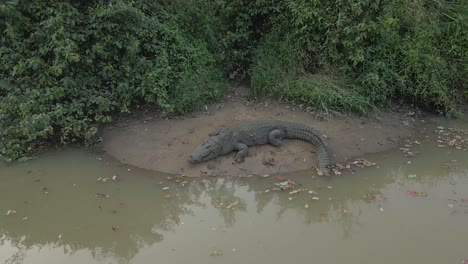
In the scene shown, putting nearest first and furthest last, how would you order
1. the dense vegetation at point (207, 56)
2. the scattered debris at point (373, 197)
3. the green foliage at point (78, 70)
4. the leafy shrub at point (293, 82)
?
the scattered debris at point (373, 197) < the green foliage at point (78, 70) < the dense vegetation at point (207, 56) < the leafy shrub at point (293, 82)

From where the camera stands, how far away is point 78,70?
7234mm

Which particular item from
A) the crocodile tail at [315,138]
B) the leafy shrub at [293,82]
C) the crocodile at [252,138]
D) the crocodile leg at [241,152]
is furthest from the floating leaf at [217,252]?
the leafy shrub at [293,82]

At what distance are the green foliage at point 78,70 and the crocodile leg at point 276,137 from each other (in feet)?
5.58

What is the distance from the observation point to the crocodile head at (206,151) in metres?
6.48

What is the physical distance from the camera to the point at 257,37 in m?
9.50

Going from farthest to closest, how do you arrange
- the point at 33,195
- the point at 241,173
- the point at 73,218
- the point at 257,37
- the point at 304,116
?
the point at 257,37 < the point at 304,116 < the point at 241,173 < the point at 33,195 < the point at 73,218

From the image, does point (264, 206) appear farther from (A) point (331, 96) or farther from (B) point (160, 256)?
(A) point (331, 96)

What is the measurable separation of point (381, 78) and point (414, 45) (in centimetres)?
105

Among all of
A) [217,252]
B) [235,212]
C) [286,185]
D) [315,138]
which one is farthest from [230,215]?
[315,138]

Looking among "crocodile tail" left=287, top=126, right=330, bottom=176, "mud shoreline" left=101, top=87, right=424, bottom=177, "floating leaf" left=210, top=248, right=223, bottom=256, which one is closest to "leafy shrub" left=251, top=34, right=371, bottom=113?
"mud shoreline" left=101, top=87, right=424, bottom=177

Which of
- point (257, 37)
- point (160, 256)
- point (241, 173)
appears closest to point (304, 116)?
point (241, 173)

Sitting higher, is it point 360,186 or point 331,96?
point 331,96

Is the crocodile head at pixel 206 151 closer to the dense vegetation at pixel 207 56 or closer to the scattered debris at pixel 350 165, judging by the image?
the dense vegetation at pixel 207 56

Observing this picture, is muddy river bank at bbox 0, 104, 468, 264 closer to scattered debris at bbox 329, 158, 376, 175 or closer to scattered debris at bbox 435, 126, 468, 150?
scattered debris at bbox 329, 158, 376, 175
